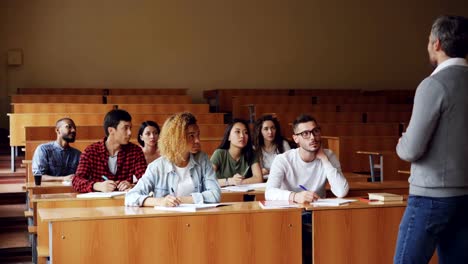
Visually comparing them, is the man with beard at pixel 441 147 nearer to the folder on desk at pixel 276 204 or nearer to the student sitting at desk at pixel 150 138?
the folder on desk at pixel 276 204

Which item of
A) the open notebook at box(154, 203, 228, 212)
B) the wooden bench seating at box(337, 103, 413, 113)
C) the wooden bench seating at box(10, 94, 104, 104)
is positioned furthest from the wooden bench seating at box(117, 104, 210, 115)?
the open notebook at box(154, 203, 228, 212)

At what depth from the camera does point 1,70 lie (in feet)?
38.5

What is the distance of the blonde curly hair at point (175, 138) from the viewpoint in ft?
12.6

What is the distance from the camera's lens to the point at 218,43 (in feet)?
41.7

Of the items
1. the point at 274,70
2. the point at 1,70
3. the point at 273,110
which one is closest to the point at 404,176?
the point at 273,110

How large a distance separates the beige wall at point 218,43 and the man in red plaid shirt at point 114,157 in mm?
7445

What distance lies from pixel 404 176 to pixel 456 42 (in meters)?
4.66

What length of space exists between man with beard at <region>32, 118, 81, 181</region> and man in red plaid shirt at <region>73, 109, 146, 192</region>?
4.27 ft

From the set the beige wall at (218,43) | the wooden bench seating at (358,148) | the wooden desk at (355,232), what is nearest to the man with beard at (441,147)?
the wooden desk at (355,232)

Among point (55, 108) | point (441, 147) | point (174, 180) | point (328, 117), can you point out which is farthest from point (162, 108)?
point (441, 147)

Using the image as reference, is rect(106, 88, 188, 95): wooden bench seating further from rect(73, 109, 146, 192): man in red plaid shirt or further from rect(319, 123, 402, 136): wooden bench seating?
rect(73, 109, 146, 192): man in red plaid shirt

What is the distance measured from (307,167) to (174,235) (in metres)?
1.18

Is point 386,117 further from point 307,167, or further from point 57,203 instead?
point 57,203

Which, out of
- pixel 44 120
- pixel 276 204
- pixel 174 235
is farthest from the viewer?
pixel 44 120
